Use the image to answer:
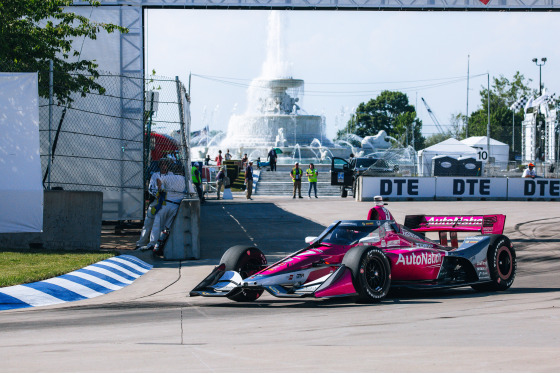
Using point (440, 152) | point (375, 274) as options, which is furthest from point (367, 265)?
point (440, 152)

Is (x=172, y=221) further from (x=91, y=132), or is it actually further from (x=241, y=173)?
(x=241, y=173)

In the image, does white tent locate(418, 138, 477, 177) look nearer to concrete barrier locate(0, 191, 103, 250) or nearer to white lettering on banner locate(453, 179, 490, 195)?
white lettering on banner locate(453, 179, 490, 195)

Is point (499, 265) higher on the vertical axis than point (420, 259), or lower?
lower

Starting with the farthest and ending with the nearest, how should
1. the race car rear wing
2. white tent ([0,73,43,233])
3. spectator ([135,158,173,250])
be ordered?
spectator ([135,158,173,250]) < white tent ([0,73,43,233]) < the race car rear wing

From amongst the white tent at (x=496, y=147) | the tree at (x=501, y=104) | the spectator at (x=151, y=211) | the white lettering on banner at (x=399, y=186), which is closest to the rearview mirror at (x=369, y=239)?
the spectator at (x=151, y=211)

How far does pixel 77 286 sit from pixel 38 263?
1622 mm

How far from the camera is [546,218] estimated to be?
76.1ft

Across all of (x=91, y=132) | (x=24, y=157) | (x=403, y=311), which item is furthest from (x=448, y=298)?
(x=91, y=132)

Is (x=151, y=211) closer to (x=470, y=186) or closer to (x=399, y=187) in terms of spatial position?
(x=399, y=187)

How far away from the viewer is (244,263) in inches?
395

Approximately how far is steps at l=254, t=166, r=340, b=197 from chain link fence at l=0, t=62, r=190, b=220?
22.3 m

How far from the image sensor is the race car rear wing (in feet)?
38.3

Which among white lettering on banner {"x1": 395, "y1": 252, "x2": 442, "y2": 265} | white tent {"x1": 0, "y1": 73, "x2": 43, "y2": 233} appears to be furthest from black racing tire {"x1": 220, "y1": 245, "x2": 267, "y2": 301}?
white tent {"x1": 0, "y1": 73, "x2": 43, "y2": 233}

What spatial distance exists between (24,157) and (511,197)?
25766 mm
